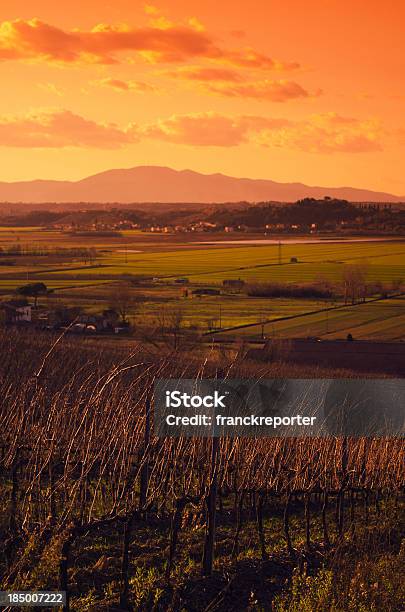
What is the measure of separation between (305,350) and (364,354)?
3499 mm

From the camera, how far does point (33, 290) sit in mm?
79812

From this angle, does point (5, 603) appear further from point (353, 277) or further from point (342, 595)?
point (353, 277)

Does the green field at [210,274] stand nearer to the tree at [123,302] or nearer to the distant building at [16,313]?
the tree at [123,302]

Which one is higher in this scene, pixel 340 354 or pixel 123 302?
pixel 123 302

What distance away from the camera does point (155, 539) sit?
1073 centimetres

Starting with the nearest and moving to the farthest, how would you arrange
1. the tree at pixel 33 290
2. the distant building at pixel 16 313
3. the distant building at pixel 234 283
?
1. the distant building at pixel 16 313
2. the tree at pixel 33 290
3. the distant building at pixel 234 283

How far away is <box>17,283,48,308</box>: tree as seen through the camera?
78.4 m

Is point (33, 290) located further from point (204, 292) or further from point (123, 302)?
point (204, 292)

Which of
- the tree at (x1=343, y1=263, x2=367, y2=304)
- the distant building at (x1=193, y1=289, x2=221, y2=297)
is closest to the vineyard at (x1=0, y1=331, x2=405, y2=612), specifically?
the tree at (x1=343, y1=263, x2=367, y2=304)

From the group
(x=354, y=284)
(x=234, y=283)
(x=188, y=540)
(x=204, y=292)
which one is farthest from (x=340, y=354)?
(x=188, y=540)

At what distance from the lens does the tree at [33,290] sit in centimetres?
7840

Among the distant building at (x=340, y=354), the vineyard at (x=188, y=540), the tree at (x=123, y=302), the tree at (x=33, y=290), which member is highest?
the vineyard at (x=188, y=540)

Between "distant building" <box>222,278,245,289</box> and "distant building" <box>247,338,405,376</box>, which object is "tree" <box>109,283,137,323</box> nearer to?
"distant building" <box>222,278,245,289</box>

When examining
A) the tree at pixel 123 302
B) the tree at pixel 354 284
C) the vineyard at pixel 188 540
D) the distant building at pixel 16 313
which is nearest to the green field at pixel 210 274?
the tree at pixel 123 302
